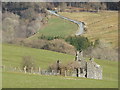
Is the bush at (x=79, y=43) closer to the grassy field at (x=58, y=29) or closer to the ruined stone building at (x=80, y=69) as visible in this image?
the grassy field at (x=58, y=29)

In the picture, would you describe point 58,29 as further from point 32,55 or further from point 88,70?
point 88,70

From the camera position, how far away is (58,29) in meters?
178

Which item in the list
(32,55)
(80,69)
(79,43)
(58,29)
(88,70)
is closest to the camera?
(88,70)

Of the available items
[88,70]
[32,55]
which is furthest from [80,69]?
[32,55]

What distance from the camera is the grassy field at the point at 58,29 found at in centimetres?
16662

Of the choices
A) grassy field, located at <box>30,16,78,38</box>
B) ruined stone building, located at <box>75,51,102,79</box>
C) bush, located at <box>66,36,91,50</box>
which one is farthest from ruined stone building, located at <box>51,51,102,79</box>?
grassy field, located at <box>30,16,78,38</box>

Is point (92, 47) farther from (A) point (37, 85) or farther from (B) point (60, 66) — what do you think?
(A) point (37, 85)

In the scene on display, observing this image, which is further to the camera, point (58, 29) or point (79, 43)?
point (58, 29)

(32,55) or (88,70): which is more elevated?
(32,55)

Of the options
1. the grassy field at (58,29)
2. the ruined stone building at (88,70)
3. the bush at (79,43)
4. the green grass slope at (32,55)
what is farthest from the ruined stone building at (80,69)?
the grassy field at (58,29)

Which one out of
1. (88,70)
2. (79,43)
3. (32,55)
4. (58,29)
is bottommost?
(88,70)

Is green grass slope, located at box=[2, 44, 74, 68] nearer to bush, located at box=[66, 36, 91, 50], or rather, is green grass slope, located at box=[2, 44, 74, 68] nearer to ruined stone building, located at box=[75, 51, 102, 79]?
ruined stone building, located at box=[75, 51, 102, 79]

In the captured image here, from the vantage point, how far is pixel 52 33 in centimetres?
16775

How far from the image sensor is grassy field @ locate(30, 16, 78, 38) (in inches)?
6560
